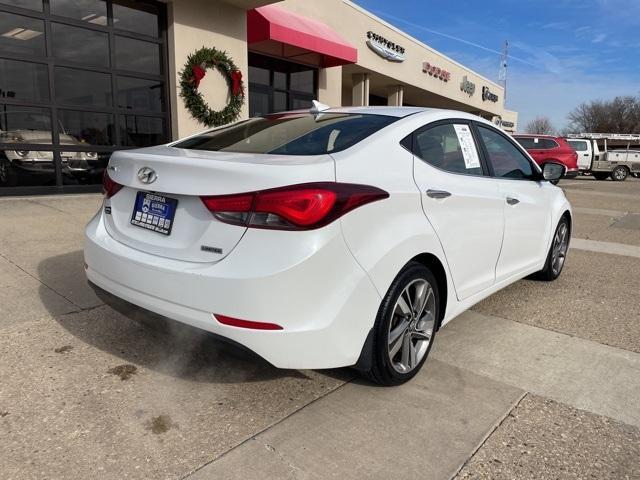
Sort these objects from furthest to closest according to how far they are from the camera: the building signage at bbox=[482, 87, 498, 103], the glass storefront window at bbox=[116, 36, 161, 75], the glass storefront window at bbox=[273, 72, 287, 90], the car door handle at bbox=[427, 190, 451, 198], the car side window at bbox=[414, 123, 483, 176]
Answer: the building signage at bbox=[482, 87, 498, 103] → the glass storefront window at bbox=[273, 72, 287, 90] → the glass storefront window at bbox=[116, 36, 161, 75] → the car side window at bbox=[414, 123, 483, 176] → the car door handle at bbox=[427, 190, 451, 198]

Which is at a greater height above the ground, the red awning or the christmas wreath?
the red awning

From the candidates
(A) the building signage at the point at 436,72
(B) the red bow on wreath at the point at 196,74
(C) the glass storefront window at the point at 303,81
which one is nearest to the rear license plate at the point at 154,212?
(B) the red bow on wreath at the point at 196,74

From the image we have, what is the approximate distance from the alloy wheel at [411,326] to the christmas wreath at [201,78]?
9.01m

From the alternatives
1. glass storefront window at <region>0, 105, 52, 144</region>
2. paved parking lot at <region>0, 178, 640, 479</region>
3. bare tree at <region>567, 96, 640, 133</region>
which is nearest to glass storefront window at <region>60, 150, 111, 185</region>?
glass storefront window at <region>0, 105, 52, 144</region>

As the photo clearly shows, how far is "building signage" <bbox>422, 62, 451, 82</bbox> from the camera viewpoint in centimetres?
2294

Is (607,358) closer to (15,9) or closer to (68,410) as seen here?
(68,410)

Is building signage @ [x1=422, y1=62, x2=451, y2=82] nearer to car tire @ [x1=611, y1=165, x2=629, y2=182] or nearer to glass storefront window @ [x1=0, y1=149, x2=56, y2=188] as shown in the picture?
car tire @ [x1=611, y1=165, x2=629, y2=182]

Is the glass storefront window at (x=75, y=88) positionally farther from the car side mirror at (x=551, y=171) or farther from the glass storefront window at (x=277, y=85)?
the car side mirror at (x=551, y=171)

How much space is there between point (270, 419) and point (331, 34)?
1392cm

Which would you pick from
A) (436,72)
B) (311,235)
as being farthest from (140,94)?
(436,72)

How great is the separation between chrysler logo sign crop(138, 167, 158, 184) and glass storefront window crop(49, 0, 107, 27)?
8.20 meters

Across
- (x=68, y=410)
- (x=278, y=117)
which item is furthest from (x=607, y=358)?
(x=68, y=410)

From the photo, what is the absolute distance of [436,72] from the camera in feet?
79.2

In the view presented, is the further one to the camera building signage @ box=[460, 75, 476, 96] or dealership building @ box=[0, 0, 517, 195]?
building signage @ box=[460, 75, 476, 96]
